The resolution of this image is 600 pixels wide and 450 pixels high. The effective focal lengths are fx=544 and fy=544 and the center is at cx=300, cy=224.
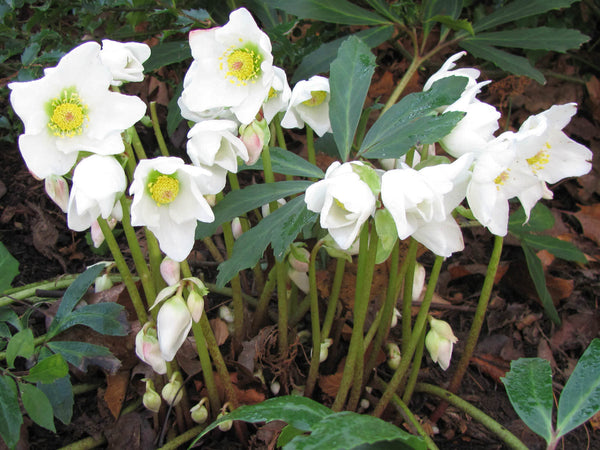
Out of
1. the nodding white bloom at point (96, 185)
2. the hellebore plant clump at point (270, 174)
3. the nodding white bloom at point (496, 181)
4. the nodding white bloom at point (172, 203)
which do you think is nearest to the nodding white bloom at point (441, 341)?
the hellebore plant clump at point (270, 174)

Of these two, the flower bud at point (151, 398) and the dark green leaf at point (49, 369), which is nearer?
the dark green leaf at point (49, 369)

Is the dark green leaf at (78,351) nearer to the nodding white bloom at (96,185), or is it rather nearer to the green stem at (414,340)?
the nodding white bloom at (96,185)

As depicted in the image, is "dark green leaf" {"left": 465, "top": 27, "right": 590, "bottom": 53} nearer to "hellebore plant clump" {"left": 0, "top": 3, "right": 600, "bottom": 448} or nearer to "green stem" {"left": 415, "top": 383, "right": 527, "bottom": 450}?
"hellebore plant clump" {"left": 0, "top": 3, "right": 600, "bottom": 448}

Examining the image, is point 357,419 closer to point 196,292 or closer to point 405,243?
point 196,292

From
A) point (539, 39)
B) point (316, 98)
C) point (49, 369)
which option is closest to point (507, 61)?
point (539, 39)

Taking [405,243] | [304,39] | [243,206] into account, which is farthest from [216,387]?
[304,39]
